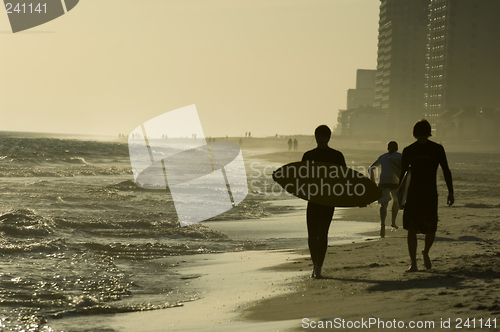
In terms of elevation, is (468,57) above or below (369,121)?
above

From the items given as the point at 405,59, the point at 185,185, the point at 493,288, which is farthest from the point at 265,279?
the point at 405,59

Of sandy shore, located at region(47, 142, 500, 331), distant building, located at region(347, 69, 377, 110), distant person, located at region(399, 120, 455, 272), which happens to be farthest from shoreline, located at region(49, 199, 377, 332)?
distant building, located at region(347, 69, 377, 110)

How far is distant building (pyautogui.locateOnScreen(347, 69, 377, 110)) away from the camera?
7712 inches

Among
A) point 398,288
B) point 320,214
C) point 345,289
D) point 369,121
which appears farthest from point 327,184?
point 369,121

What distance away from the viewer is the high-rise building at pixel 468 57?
347 feet

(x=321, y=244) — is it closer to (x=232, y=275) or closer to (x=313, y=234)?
(x=313, y=234)

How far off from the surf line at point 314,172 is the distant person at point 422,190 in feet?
2.47

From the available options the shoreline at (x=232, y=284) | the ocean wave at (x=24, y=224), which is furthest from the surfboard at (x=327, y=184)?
the ocean wave at (x=24, y=224)

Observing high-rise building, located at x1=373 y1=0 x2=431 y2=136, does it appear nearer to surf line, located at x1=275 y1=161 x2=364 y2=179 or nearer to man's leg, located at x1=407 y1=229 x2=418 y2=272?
surf line, located at x1=275 y1=161 x2=364 y2=179

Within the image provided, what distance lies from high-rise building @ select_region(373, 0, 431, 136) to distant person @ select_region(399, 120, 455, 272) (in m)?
134

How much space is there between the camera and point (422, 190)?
20.7 feet

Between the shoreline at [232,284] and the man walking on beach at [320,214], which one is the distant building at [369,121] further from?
the man walking on beach at [320,214]

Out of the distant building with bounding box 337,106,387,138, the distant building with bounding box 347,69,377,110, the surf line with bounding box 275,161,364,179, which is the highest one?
the distant building with bounding box 347,69,377,110

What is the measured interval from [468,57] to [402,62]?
135ft
